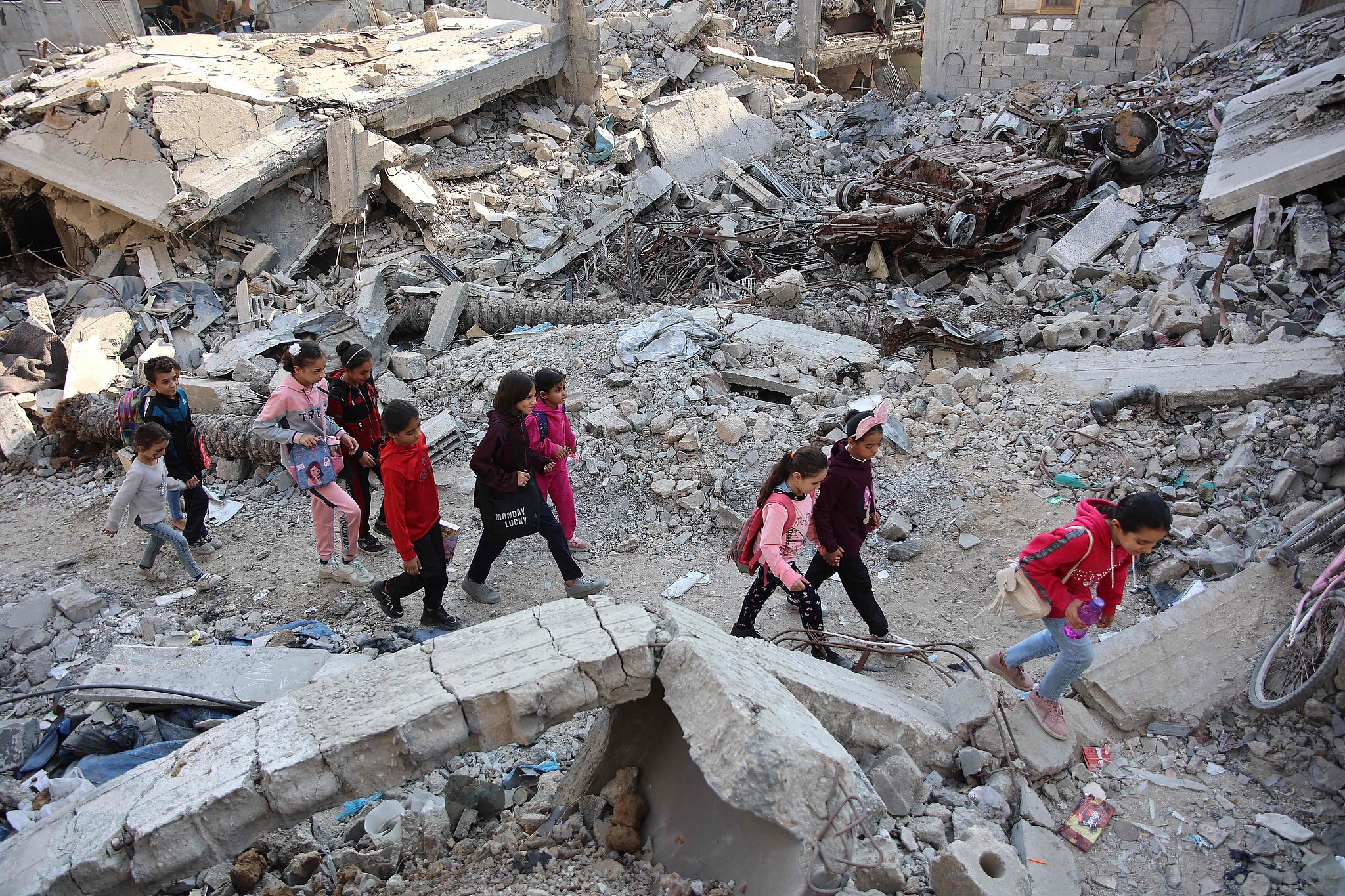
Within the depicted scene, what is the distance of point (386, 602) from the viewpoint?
4.71 meters

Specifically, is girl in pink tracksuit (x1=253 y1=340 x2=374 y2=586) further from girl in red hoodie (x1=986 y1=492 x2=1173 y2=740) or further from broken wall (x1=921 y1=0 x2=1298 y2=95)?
broken wall (x1=921 y1=0 x2=1298 y2=95)

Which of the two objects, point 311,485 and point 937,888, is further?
point 311,485

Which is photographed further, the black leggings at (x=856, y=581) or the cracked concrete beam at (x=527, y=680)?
the black leggings at (x=856, y=581)

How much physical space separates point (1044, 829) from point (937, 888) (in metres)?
0.67

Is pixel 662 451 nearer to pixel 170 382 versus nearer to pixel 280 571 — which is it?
pixel 280 571

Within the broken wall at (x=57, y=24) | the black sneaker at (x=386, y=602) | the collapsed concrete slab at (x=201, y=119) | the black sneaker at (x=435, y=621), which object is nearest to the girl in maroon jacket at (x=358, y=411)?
the black sneaker at (x=386, y=602)

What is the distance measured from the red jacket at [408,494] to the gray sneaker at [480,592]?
683 mm

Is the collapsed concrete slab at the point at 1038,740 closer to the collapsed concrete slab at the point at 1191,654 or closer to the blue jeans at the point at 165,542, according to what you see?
the collapsed concrete slab at the point at 1191,654

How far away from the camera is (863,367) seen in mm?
6969

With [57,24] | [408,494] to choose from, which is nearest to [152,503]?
[408,494]

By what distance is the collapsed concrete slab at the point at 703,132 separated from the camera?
13.9m

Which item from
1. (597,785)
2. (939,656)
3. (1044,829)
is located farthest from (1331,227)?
(597,785)

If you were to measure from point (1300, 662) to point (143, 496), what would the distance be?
20.5 ft

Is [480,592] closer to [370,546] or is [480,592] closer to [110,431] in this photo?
[370,546]
